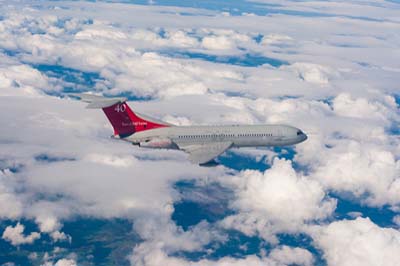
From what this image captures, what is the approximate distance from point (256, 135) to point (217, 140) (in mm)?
8022

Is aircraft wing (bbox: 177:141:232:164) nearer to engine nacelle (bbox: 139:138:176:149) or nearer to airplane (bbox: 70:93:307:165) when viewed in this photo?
airplane (bbox: 70:93:307:165)

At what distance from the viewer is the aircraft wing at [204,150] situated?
8285 centimetres

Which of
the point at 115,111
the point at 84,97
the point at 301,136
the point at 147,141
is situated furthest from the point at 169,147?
the point at 301,136

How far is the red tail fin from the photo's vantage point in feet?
287

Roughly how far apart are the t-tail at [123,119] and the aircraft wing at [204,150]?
285 inches

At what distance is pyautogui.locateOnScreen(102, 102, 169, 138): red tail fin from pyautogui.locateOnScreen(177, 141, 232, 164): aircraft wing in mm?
7227

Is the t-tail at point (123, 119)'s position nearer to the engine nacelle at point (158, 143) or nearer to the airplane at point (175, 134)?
the airplane at point (175, 134)

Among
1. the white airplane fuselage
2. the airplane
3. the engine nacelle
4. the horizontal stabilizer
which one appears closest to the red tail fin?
the airplane

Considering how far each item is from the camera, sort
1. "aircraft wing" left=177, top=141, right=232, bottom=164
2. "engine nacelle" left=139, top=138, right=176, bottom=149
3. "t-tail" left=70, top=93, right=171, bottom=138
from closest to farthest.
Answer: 1. "aircraft wing" left=177, top=141, right=232, bottom=164
2. "engine nacelle" left=139, top=138, right=176, bottom=149
3. "t-tail" left=70, top=93, right=171, bottom=138

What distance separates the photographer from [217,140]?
88.7 meters

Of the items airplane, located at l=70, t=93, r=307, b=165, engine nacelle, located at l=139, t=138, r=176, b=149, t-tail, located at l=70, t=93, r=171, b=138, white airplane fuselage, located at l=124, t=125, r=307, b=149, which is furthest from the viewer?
white airplane fuselage, located at l=124, t=125, r=307, b=149

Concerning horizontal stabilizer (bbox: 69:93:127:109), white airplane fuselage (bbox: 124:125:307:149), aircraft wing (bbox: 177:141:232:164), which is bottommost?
aircraft wing (bbox: 177:141:232:164)

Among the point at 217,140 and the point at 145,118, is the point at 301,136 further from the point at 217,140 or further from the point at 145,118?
the point at 145,118

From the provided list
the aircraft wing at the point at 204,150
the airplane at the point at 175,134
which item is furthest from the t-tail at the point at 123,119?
the aircraft wing at the point at 204,150
